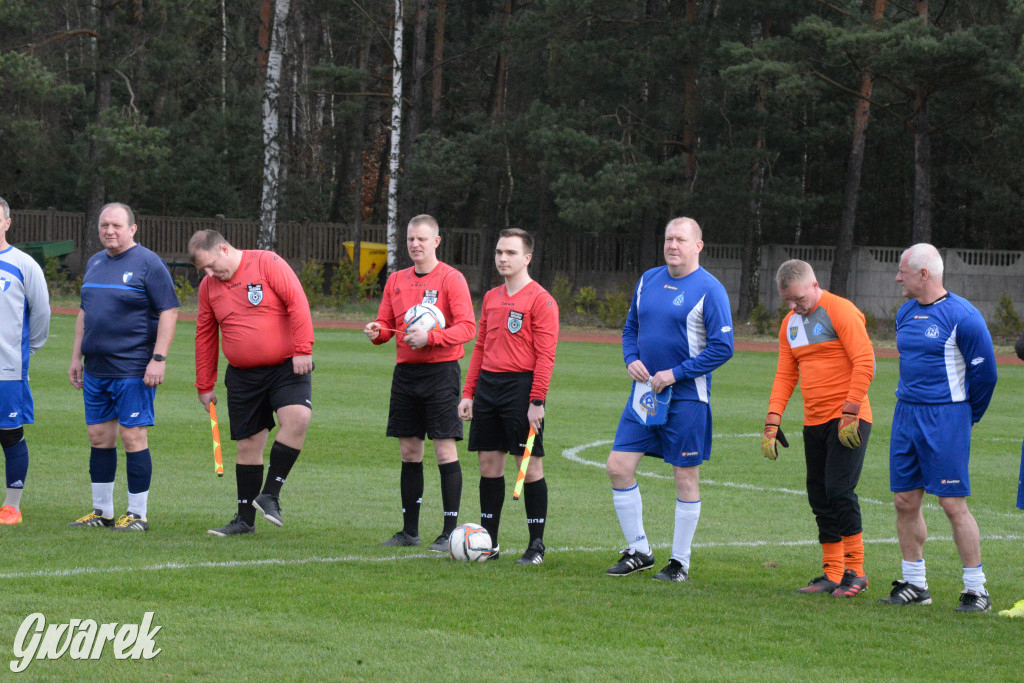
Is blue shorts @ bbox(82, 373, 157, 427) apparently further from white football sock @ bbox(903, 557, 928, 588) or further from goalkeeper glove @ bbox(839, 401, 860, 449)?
white football sock @ bbox(903, 557, 928, 588)

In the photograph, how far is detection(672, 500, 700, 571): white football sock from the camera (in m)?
6.75

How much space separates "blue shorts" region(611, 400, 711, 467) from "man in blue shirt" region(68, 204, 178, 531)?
3.11 m

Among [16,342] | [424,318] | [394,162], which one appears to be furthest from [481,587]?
[394,162]

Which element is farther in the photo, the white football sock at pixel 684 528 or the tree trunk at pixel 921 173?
the tree trunk at pixel 921 173

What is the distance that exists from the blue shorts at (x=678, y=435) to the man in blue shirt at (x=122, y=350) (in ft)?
10.2

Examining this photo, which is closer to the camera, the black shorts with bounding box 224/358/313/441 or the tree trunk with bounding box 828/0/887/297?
the black shorts with bounding box 224/358/313/441

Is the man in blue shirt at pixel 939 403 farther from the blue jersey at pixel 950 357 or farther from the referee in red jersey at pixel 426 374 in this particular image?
the referee in red jersey at pixel 426 374

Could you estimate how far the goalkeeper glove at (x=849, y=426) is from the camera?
635cm

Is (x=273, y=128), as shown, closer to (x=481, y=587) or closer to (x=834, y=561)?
(x=481, y=587)

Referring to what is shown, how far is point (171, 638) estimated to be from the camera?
5207mm

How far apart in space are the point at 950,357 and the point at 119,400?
514 cm

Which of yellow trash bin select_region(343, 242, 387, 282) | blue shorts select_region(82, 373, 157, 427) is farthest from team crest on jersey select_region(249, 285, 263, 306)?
yellow trash bin select_region(343, 242, 387, 282)

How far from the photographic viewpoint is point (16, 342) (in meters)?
7.81

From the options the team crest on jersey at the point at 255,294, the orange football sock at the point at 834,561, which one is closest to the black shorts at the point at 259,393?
the team crest on jersey at the point at 255,294
